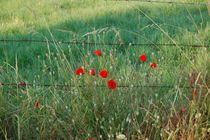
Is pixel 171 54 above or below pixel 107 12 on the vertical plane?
below

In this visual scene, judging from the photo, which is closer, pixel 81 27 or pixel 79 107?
pixel 79 107

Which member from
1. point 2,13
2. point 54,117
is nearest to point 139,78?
point 54,117

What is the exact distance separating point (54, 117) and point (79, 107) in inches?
8.1

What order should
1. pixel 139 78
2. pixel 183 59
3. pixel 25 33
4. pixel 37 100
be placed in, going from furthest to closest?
pixel 25 33 → pixel 183 59 → pixel 139 78 → pixel 37 100

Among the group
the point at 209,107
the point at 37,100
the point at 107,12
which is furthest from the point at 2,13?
the point at 209,107

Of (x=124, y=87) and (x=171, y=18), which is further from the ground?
(x=171, y=18)

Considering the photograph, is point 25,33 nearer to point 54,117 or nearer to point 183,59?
point 183,59

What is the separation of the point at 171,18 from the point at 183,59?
6.74ft

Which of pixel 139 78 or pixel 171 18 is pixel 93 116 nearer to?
pixel 139 78

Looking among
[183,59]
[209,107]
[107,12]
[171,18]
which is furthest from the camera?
[107,12]

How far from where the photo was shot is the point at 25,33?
5418 millimetres

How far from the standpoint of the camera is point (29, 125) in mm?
2562

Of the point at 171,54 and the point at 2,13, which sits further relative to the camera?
the point at 2,13

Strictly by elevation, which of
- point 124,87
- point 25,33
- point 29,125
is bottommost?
point 29,125
